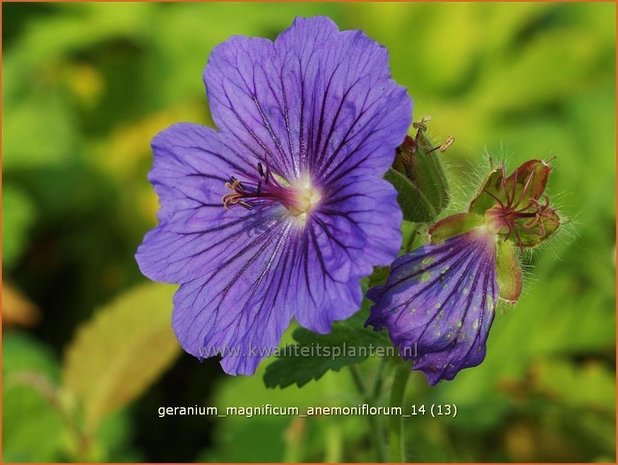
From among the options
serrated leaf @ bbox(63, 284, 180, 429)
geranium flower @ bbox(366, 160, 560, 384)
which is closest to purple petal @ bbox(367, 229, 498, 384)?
geranium flower @ bbox(366, 160, 560, 384)

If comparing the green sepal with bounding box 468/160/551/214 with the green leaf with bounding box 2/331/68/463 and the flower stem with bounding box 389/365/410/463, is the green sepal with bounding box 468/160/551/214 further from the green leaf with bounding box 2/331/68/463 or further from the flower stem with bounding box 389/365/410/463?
the green leaf with bounding box 2/331/68/463

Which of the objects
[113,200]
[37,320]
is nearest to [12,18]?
[113,200]

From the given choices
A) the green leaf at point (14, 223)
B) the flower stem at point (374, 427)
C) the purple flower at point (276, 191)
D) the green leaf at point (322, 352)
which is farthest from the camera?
the green leaf at point (14, 223)

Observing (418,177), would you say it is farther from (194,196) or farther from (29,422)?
(29,422)

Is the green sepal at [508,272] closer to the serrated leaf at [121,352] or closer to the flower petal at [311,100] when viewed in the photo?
the flower petal at [311,100]

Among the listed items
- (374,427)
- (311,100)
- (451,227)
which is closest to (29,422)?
(374,427)

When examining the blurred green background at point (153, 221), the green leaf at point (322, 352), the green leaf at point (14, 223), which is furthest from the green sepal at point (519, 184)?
the green leaf at point (14, 223)
